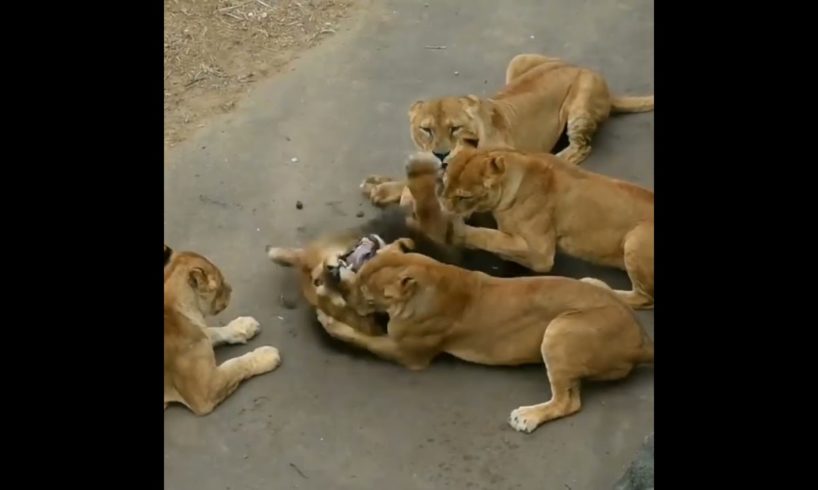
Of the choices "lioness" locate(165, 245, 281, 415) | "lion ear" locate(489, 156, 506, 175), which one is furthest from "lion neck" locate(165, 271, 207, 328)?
"lion ear" locate(489, 156, 506, 175)

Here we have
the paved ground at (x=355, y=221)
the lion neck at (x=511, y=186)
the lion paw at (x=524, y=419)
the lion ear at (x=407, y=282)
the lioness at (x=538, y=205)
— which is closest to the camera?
the paved ground at (x=355, y=221)

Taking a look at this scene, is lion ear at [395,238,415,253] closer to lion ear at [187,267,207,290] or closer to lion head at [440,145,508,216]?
lion head at [440,145,508,216]

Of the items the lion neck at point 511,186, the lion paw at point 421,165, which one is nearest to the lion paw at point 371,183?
the lion paw at point 421,165

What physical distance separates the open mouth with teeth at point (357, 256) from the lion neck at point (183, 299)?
26.5 inches

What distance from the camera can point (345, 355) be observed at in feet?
18.4

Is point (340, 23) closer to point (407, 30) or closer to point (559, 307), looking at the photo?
point (407, 30)

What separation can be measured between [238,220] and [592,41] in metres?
2.99

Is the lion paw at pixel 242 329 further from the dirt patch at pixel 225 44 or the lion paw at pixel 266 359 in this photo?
the dirt patch at pixel 225 44

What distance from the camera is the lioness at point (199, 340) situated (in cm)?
527

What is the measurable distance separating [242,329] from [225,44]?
3289 mm

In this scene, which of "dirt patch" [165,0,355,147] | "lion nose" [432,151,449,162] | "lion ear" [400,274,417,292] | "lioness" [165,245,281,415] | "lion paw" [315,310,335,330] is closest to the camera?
"lioness" [165,245,281,415]

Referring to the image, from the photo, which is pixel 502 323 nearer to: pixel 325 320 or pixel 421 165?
pixel 325 320

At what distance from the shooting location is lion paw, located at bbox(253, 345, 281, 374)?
18.1 feet

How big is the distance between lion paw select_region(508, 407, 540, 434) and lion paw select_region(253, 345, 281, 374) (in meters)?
1.15
